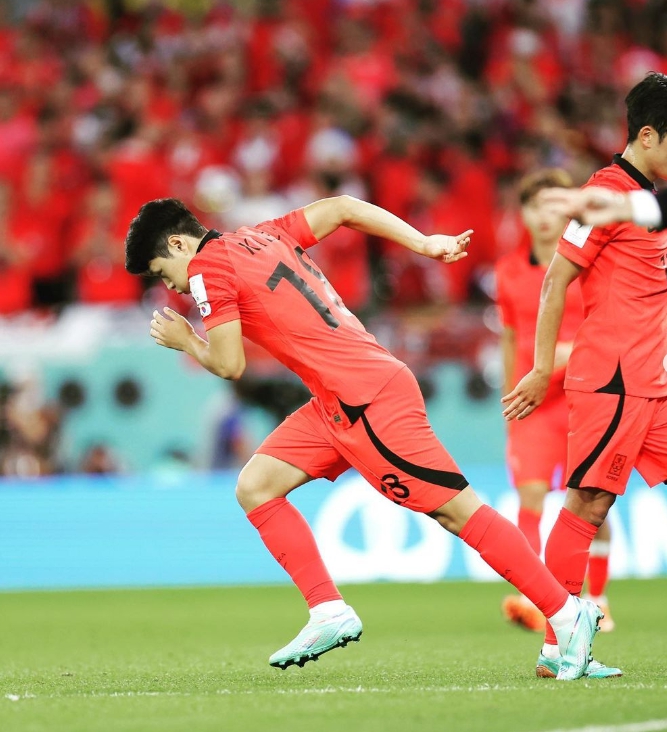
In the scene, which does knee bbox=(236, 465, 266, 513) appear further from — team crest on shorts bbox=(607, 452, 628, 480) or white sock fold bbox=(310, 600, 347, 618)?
team crest on shorts bbox=(607, 452, 628, 480)

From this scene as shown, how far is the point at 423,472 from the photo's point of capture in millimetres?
5395

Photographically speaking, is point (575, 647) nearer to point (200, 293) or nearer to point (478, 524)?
point (478, 524)

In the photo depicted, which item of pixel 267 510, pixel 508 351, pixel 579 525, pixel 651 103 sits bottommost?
pixel 579 525

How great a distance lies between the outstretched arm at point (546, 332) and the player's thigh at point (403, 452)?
1.27 feet

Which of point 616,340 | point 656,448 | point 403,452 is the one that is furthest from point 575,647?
point 616,340

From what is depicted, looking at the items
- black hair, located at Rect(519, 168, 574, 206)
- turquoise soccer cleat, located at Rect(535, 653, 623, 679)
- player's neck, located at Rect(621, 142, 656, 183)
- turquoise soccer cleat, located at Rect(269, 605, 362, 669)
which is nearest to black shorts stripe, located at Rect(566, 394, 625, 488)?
turquoise soccer cleat, located at Rect(535, 653, 623, 679)

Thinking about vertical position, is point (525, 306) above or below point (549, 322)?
above

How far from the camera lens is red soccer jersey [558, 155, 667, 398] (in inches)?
214

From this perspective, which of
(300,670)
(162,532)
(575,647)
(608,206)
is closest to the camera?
(608,206)

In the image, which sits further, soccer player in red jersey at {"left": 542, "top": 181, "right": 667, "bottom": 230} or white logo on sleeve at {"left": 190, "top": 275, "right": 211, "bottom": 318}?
white logo on sleeve at {"left": 190, "top": 275, "right": 211, "bottom": 318}

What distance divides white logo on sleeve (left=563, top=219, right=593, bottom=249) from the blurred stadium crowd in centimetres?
654

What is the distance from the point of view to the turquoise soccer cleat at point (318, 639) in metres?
5.61

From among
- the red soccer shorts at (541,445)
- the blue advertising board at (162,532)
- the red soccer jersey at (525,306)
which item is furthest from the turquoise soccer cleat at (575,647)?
the blue advertising board at (162,532)

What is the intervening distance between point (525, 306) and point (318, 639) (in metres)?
2.88
